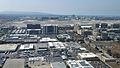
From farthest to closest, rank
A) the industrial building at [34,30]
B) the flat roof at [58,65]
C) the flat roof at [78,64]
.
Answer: the industrial building at [34,30]
the flat roof at [58,65]
the flat roof at [78,64]

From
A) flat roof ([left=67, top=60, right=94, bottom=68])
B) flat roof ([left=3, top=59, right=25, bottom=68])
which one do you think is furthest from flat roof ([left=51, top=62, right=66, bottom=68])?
flat roof ([left=3, top=59, right=25, bottom=68])

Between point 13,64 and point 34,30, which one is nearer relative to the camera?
point 13,64

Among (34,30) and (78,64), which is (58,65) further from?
(34,30)

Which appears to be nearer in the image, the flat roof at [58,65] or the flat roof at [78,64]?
the flat roof at [78,64]

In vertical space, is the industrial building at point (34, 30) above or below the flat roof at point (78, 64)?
below

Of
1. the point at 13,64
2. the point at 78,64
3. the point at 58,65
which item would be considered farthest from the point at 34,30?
the point at 78,64

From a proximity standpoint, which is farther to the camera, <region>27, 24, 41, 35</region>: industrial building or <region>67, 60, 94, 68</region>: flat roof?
<region>27, 24, 41, 35</region>: industrial building

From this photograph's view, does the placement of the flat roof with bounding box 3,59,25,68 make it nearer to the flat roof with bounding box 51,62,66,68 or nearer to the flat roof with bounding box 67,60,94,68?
the flat roof with bounding box 51,62,66,68

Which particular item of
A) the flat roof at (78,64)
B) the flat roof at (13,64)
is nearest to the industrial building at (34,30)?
the flat roof at (13,64)

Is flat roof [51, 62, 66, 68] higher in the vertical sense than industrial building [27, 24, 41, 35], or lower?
higher

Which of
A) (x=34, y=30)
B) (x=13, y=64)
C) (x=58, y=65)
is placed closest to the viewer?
(x=58, y=65)

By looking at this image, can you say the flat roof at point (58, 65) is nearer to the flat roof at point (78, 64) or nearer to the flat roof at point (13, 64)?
the flat roof at point (78, 64)
